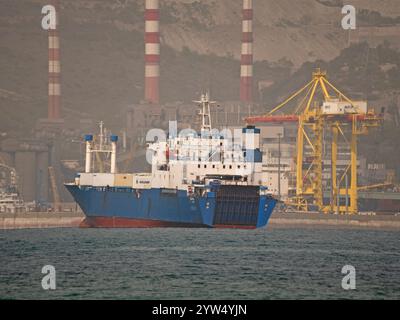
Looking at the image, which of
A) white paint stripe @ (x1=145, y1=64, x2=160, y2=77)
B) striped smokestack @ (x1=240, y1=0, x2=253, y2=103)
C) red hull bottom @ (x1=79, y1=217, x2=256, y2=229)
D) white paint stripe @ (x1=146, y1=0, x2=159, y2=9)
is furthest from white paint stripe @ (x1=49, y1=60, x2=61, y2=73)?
red hull bottom @ (x1=79, y1=217, x2=256, y2=229)

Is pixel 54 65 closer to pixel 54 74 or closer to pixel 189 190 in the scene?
pixel 54 74

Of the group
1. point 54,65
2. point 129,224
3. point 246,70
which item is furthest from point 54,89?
point 129,224

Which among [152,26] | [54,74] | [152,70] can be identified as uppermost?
[152,26]

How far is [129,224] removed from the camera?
111 metres

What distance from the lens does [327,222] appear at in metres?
120

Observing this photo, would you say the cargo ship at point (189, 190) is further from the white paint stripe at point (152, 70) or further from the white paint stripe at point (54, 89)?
the white paint stripe at point (152, 70)

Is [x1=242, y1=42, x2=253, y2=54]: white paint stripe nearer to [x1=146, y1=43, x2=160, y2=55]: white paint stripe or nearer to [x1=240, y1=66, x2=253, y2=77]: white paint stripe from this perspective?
[x1=240, y1=66, x2=253, y2=77]: white paint stripe

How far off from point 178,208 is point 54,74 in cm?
6419

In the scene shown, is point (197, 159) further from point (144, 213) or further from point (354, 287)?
point (354, 287)

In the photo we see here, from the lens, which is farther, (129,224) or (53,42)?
(53,42)

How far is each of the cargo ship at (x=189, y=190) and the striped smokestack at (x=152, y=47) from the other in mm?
51901

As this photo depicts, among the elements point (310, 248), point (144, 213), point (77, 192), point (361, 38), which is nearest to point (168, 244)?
point (310, 248)

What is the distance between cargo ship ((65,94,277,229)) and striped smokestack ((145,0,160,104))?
5190cm

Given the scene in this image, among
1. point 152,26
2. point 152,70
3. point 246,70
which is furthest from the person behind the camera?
point 246,70
